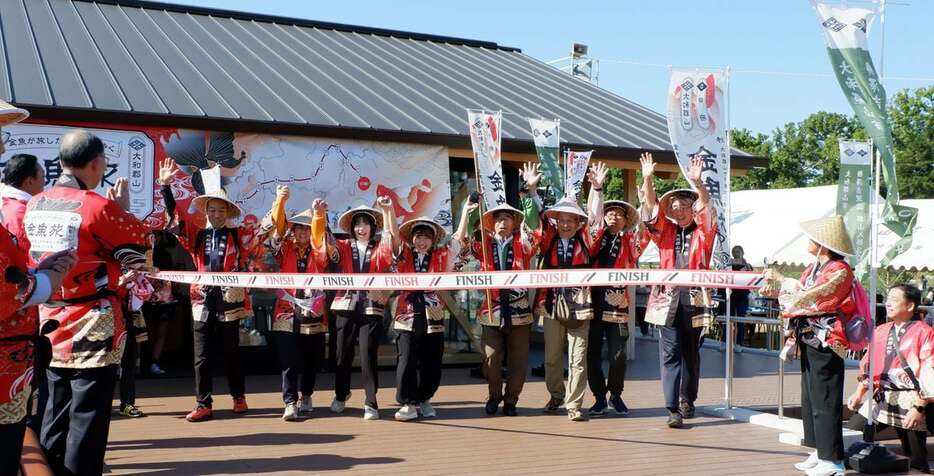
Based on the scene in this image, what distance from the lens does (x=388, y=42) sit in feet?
49.1

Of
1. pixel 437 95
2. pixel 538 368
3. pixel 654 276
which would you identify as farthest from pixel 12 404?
pixel 437 95

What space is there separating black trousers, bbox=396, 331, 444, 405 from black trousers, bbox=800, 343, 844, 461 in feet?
10.5

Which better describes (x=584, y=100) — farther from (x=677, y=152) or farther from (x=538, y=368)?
(x=677, y=152)

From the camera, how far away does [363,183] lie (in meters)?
9.51

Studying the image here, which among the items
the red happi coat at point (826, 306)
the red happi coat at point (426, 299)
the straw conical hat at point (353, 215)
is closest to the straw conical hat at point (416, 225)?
the red happi coat at point (426, 299)

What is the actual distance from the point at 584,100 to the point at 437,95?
9.45 ft

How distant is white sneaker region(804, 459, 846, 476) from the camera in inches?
227

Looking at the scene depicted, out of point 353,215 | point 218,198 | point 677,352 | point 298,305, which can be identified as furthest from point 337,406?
point 677,352

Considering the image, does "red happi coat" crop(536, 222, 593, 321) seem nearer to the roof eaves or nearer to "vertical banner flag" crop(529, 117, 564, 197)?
"vertical banner flag" crop(529, 117, 564, 197)

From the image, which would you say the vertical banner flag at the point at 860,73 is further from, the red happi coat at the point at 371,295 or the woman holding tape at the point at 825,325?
the red happi coat at the point at 371,295

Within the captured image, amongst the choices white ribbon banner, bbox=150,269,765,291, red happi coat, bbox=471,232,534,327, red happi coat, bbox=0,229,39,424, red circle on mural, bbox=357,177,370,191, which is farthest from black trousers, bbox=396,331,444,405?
red happi coat, bbox=0,229,39,424

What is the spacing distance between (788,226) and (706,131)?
11576 millimetres

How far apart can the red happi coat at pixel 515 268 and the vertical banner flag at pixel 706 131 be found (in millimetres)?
1584

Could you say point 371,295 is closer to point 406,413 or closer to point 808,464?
point 406,413
